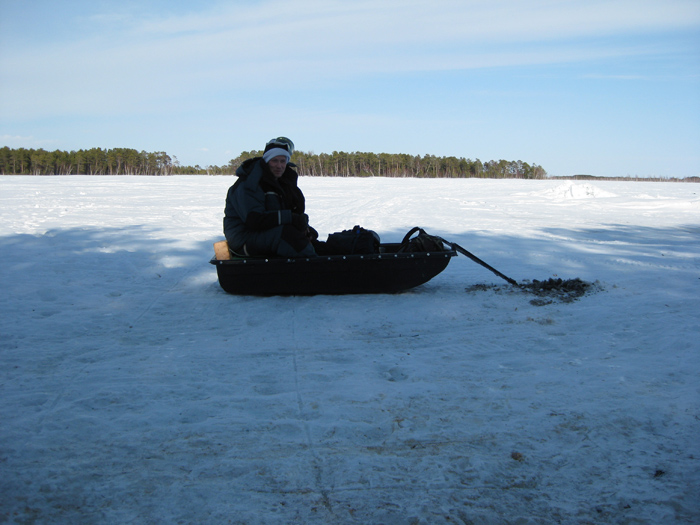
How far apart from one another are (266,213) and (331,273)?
3.00ft

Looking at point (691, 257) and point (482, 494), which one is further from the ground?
point (691, 257)

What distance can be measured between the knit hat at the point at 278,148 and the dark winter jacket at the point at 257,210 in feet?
0.33

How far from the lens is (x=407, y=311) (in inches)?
189

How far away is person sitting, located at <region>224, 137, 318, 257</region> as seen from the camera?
5016 millimetres

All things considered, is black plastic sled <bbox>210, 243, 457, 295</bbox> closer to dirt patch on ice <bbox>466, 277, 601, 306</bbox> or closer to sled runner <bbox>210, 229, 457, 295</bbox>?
sled runner <bbox>210, 229, 457, 295</bbox>

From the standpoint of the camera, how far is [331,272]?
520 centimetres

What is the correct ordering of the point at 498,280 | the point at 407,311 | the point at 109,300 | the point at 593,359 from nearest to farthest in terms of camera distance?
the point at 593,359 → the point at 407,311 → the point at 109,300 → the point at 498,280

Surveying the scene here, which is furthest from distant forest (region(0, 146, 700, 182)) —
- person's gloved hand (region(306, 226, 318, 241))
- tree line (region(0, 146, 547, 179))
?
person's gloved hand (region(306, 226, 318, 241))

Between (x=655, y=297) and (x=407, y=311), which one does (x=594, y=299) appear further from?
(x=407, y=311)

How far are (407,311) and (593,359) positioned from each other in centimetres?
175

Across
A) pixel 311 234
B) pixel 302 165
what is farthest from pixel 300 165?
pixel 311 234

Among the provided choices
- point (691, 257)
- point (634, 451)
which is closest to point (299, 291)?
point (634, 451)

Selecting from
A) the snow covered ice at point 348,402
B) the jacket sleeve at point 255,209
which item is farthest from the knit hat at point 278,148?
the snow covered ice at point 348,402

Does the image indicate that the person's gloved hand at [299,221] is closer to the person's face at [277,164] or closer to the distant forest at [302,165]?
the person's face at [277,164]
